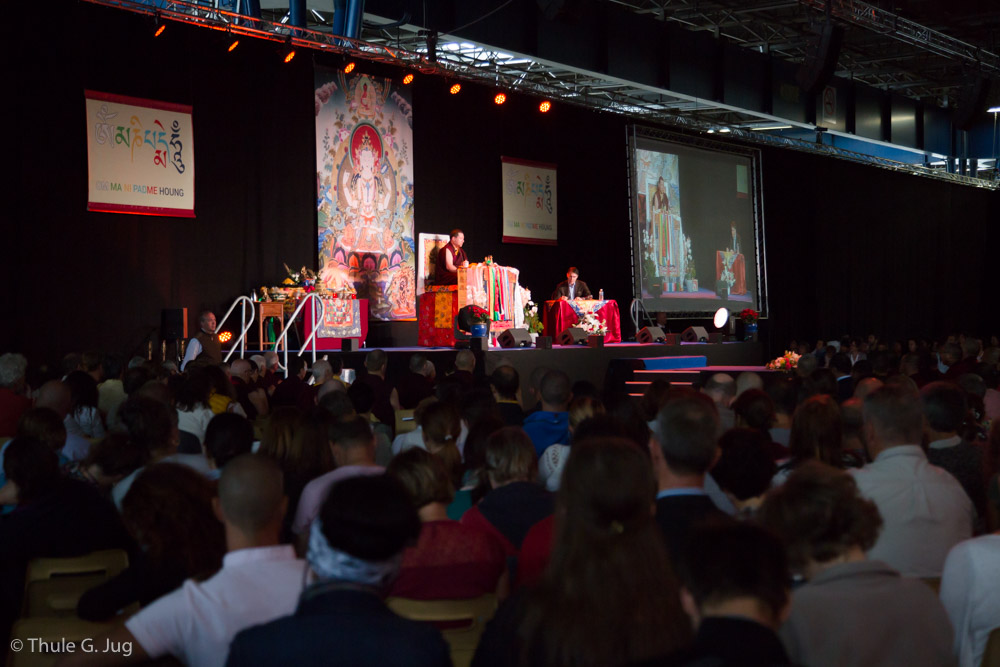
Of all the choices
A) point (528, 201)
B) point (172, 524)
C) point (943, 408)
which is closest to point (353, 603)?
point (172, 524)

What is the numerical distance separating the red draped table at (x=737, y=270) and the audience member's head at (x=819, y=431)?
44.6 feet

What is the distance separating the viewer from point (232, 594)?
200 cm

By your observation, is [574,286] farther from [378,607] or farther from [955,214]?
[955,214]

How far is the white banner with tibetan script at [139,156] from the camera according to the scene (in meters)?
9.60

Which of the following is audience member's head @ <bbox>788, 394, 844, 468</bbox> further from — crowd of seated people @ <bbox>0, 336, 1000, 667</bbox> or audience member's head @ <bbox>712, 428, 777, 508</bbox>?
audience member's head @ <bbox>712, 428, 777, 508</bbox>

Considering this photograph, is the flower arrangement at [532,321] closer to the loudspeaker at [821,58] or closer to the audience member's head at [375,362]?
the loudspeaker at [821,58]

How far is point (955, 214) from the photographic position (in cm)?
2330

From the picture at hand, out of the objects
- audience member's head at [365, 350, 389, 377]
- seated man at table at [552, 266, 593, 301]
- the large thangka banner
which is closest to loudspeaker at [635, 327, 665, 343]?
seated man at table at [552, 266, 593, 301]

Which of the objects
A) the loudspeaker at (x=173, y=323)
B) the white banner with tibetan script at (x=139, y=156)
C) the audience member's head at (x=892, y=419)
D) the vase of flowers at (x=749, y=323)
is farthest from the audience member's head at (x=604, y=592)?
the vase of flowers at (x=749, y=323)

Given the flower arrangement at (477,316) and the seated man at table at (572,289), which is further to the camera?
the seated man at table at (572,289)

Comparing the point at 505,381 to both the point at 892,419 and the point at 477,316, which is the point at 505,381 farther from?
the point at 477,316

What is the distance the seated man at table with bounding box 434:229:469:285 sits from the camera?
484 inches

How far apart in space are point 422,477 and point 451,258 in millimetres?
9915

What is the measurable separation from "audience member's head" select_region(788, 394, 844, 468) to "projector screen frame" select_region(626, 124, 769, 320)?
11.7 metres
